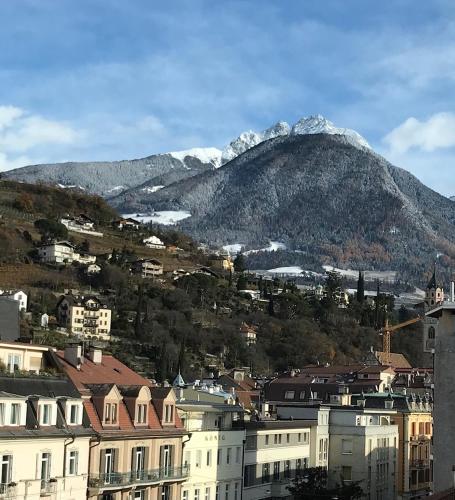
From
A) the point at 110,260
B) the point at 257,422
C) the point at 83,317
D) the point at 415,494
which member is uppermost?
the point at 110,260

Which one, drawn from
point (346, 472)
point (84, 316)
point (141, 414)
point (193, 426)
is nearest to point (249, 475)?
point (193, 426)

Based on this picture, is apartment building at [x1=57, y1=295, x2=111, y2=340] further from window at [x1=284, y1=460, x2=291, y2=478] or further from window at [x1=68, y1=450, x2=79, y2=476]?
window at [x1=68, y1=450, x2=79, y2=476]

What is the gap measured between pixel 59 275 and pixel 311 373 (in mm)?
73111

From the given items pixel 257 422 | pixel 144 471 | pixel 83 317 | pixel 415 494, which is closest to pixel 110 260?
pixel 83 317

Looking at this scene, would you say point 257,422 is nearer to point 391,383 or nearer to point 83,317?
point 391,383

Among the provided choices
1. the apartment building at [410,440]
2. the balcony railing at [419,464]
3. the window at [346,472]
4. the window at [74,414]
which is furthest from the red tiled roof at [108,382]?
the balcony railing at [419,464]

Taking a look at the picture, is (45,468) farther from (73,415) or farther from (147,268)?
(147,268)

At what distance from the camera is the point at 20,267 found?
6718 inches

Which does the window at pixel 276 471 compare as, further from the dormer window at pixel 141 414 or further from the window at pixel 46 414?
the window at pixel 46 414

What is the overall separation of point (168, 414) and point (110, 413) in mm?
5786

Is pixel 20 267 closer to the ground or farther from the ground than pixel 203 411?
farther from the ground

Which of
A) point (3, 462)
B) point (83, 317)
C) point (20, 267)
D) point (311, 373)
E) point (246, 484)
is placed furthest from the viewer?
point (20, 267)

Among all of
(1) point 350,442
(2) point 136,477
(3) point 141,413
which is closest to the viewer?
(2) point 136,477

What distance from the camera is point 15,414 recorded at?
4047 cm
